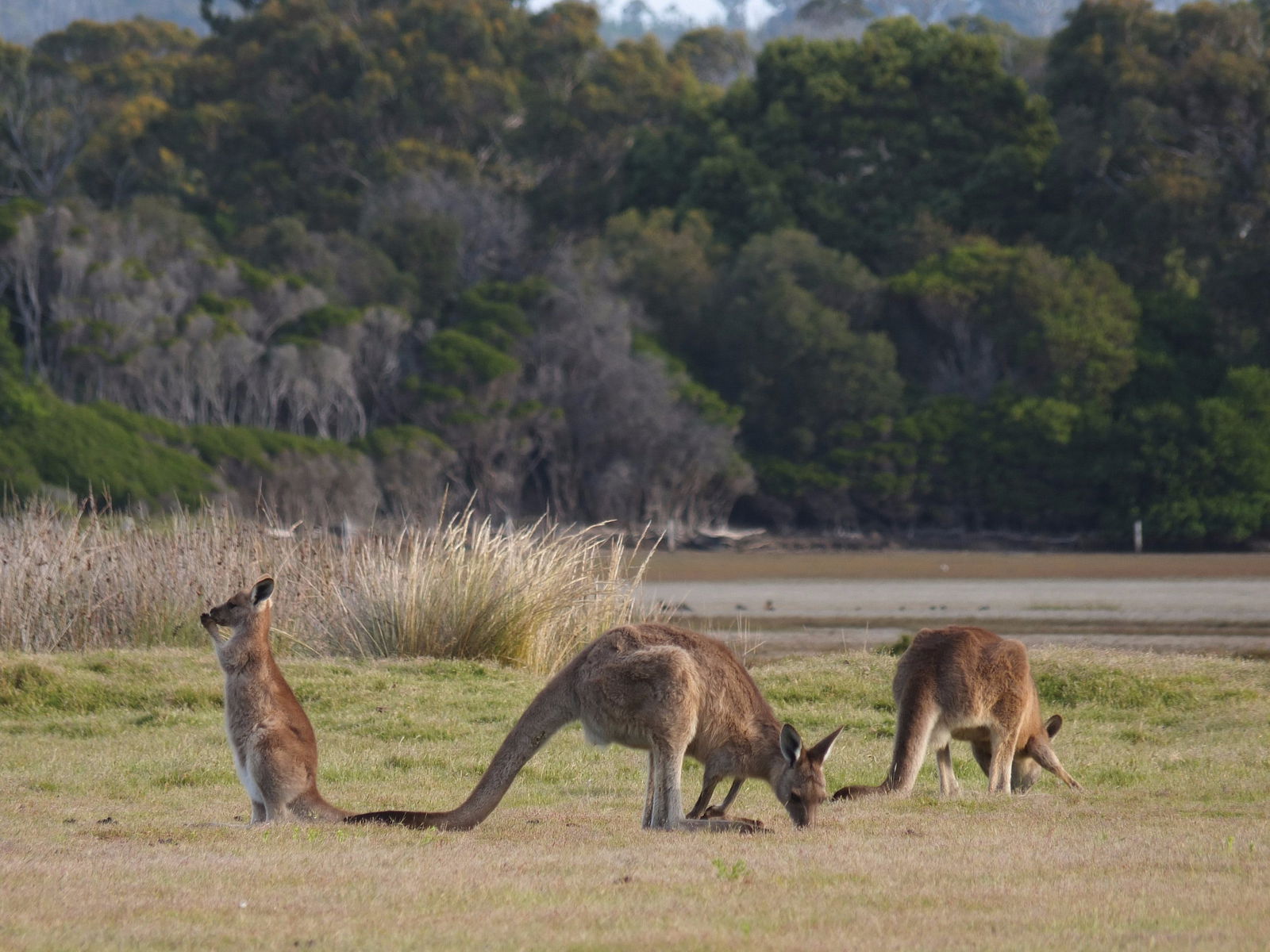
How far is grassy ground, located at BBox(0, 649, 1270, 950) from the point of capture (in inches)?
215

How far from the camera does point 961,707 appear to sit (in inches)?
318

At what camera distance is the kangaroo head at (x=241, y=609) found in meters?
7.80

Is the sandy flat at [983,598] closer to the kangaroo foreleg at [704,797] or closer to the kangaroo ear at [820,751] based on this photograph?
the kangaroo foreleg at [704,797]

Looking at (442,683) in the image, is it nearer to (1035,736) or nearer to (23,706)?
(23,706)

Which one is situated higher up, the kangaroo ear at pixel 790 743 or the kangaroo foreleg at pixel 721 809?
the kangaroo ear at pixel 790 743

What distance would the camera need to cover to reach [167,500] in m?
37.2

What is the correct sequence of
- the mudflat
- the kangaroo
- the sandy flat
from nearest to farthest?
the kangaroo → the mudflat → the sandy flat

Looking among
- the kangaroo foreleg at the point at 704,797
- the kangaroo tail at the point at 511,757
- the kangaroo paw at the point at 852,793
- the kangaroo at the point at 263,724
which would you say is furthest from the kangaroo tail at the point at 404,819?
the kangaroo paw at the point at 852,793

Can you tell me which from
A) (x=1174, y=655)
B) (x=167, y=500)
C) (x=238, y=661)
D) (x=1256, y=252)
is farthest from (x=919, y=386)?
(x=238, y=661)

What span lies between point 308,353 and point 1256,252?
26.0 meters

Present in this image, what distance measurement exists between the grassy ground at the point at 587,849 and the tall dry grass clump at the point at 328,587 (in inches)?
80.5

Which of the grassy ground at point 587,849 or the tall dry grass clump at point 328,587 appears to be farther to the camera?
the tall dry grass clump at point 328,587

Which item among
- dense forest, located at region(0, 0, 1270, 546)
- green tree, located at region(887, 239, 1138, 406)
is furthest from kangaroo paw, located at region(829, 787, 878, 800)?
green tree, located at region(887, 239, 1138, 406)

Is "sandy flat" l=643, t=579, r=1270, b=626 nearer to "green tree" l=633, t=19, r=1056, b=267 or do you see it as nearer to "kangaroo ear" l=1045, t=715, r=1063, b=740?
"kangaroo ear" l=1045, t=715, r=1063, b=740
